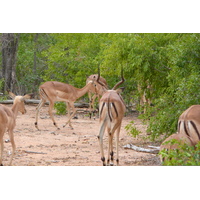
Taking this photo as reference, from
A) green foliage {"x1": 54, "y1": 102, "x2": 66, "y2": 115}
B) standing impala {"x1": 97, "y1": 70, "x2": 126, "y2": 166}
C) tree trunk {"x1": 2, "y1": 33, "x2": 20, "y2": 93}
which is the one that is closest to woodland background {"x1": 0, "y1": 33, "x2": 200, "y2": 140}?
tree trunk {"x1": 2, "y1": 33, "x2": 20, "y2": 93}

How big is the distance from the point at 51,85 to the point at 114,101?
574cm

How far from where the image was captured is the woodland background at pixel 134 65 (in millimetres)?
8719

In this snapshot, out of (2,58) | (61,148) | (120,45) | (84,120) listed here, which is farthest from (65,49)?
(61,148)

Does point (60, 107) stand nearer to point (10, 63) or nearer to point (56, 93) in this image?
point (56, 93)

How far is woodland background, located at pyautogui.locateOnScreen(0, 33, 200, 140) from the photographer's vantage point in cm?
872

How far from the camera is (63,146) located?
9.89m

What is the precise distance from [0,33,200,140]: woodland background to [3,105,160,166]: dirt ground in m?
1.05

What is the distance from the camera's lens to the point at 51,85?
43.3 ft

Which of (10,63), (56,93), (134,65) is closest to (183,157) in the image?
(134,65)

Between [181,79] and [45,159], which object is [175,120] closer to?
[181,79]

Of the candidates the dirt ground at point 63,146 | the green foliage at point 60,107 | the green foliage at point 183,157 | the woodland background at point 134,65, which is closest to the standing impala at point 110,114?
the dirt ground at point 63,146

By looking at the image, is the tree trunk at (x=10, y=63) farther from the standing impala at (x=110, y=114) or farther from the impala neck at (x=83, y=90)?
the standing impala at (x=110, y=114)

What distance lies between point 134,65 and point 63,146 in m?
2.68

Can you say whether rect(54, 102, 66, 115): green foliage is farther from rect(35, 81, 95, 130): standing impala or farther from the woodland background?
rect(35, 81, 95, 130): standing impala
